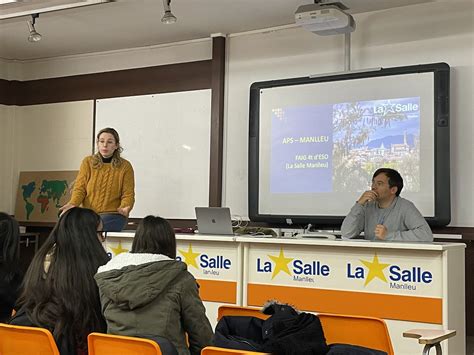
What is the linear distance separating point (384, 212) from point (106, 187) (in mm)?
2369

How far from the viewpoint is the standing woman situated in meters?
5.62

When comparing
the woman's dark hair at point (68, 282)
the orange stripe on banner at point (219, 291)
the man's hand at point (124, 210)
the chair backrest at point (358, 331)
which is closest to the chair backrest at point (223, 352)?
the chair backrest at point (358, 331)

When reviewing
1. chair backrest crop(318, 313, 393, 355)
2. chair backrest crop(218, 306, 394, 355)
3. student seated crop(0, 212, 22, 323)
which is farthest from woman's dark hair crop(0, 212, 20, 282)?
chair backrest crop(318, 313, 393, 355)

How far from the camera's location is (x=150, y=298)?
2.53m

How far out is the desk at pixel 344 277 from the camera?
398 centimetres

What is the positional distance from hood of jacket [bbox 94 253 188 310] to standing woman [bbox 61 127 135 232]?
3022 millimetres

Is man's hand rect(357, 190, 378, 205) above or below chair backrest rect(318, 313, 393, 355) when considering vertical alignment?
above

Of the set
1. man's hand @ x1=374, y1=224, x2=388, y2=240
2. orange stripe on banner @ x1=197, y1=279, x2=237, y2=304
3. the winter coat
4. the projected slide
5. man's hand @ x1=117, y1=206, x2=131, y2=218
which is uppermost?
the projected slide

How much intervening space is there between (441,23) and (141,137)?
3.46 metres

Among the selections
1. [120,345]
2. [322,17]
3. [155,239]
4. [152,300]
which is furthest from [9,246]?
[322,17]

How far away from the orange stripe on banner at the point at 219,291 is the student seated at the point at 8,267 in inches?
71.4

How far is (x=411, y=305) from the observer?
4.02 meters

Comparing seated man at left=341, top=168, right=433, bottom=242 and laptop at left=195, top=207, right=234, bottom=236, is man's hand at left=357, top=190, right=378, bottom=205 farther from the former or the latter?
laptop at left=195, top=207, right=234, bottom=236

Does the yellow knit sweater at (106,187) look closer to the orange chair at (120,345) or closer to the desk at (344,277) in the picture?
the desk at (344,277)
